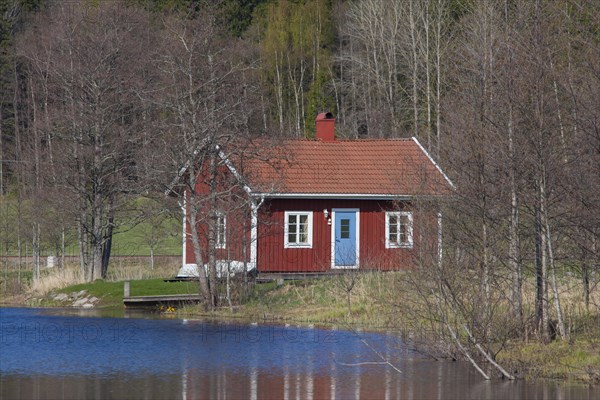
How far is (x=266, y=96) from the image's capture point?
66.1 metres

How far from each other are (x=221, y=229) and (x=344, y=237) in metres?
6.07

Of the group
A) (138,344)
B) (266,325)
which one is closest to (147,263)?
(266,325)

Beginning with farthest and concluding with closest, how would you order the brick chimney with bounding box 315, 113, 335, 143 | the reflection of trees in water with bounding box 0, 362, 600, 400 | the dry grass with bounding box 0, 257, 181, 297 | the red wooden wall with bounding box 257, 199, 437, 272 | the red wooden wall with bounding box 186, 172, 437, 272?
the brick chimney with bounding box 315, 113, 335, 143 → the dry grass with bounding box 0, 257, 181, 297 → the red wooden wall with bounding box 257, 199, 437, 272 → the red wooden wall with bounding box 186, 172, 437, 272 → the reflection of trees in water with bounding box 0, 362, 600, 400

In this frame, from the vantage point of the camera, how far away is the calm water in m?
18.4

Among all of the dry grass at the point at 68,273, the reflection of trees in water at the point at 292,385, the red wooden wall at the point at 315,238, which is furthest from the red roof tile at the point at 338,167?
the reflection of trees in water at the point at 292,385

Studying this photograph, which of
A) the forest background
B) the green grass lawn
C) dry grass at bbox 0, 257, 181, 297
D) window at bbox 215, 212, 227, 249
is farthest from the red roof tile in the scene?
dry grass at bbox 0, 257, 181, 297

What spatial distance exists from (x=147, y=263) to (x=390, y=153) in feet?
40.0

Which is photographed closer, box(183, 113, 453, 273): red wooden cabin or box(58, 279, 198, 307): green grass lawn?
box(58, 279, 198, 307): green grass lawn

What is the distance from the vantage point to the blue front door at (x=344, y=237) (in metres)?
35.8

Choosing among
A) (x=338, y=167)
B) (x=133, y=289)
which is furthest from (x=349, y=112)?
(x=133, y=289)

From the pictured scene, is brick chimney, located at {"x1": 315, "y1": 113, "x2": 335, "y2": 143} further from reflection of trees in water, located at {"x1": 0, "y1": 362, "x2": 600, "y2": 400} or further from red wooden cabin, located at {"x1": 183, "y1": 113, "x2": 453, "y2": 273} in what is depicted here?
reflection of trees in water, located at {"x1": 0, "y1": 362, "x2": 600, "y2": 400}

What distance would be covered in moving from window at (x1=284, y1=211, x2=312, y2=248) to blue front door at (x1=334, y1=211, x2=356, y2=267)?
0.92 metres

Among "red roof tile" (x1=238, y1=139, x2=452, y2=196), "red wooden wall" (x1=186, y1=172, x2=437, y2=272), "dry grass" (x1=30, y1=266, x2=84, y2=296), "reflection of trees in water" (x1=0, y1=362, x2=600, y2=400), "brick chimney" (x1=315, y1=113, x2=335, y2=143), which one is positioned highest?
"brick chimney" (x1=315, y1=113, x2=335, y2=143)

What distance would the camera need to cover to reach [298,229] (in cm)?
3597
